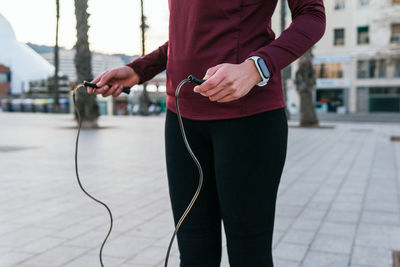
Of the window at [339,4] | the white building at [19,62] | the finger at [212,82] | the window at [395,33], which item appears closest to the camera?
the finger at [212,82]

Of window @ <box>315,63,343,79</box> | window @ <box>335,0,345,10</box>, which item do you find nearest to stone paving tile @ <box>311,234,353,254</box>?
window @ <box>315,63,343,79</box>

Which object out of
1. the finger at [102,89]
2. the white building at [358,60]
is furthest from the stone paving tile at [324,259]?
the white building at [358,60]

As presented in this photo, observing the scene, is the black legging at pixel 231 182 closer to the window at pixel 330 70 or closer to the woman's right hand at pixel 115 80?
the woman's right hand at pixel 115 80

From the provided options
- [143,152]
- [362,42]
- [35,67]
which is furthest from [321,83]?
Result: [35,67]

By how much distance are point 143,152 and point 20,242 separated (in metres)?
6.00

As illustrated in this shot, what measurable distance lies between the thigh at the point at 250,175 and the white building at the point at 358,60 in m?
37.1

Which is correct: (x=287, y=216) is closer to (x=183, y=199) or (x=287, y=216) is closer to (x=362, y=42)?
(x=183, y=199)

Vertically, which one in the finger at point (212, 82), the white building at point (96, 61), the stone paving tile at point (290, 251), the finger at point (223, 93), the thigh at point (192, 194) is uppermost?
the white building at point (96, 61)

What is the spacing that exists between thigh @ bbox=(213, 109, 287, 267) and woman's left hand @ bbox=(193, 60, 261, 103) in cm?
22

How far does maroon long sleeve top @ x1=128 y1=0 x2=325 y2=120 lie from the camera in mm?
1352

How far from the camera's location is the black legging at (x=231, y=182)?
4.56 ft

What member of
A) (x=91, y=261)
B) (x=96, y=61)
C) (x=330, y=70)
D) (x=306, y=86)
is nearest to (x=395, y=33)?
(x=330, y=70)

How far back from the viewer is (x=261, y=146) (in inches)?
54.5

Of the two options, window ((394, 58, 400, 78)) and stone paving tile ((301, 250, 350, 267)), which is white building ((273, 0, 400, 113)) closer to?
window ((394, 58, 400, 78))
